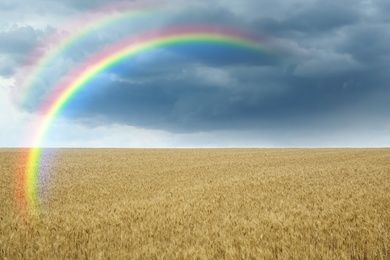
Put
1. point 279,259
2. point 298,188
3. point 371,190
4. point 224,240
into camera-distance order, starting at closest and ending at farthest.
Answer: point 279,259 → point 224,240 → point 371,190 → point 298,188

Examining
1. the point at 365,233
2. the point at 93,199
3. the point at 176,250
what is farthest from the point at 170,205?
the point at 365,233

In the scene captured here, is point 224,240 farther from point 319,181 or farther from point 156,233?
point 319,181

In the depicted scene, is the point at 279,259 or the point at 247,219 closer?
the point at 279,259

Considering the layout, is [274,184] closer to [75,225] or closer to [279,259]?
[75,225]

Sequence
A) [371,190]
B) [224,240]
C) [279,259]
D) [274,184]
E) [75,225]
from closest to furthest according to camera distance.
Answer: [279,259]
[224,240]
[75,225]
[371,190]
[274,184]

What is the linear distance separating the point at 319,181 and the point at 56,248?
1378 cm

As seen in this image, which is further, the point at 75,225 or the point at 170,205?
the point at 170,205

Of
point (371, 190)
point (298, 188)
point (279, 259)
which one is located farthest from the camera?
point (298, 188)

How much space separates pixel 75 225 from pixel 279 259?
17.4 feet

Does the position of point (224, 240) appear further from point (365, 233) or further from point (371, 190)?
point (371, 190)

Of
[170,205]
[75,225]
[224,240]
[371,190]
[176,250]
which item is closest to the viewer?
[176,250]

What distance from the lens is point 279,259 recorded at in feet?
21.5

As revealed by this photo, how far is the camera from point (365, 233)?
26.5 ft

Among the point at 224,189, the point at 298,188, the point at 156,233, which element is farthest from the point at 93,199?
the point at 298,188
